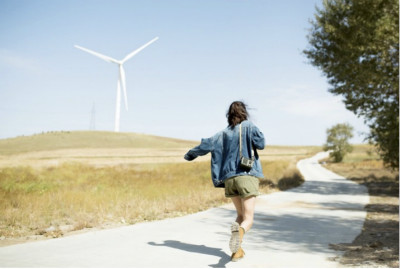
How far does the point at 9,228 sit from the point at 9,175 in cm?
1047

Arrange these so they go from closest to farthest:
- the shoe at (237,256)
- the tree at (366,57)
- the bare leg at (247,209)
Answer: the shoe at (237,256), the bare leg at (247,209), the tree at (366,57)

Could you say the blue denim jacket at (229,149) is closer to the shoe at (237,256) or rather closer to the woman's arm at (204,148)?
the woman's arm at (204,148)

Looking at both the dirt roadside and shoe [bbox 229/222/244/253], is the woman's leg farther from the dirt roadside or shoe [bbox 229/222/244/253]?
the dirt roadside

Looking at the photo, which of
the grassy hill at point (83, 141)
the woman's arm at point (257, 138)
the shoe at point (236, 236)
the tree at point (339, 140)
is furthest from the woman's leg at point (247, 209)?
the tree at point (339, 140)

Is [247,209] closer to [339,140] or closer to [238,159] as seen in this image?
[238,159]

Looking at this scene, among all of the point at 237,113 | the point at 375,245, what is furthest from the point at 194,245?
the point at 375,245

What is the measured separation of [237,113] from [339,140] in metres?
57.1

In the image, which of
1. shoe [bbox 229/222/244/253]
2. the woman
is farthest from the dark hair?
shoe [bbox 229/222/244/253]

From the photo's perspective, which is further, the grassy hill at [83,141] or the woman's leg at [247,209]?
the grassy hill at [83,141]

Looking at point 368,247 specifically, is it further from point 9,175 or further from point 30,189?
point 9,175

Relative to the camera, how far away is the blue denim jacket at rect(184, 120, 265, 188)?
211 inches

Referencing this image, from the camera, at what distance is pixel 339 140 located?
59094 millimetres

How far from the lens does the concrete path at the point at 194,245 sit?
523cm

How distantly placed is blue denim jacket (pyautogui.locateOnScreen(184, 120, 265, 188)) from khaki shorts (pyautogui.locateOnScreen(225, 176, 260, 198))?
0.06m
